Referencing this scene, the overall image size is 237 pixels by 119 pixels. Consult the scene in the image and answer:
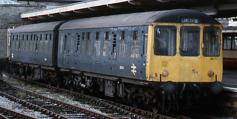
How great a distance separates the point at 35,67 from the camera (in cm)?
2738

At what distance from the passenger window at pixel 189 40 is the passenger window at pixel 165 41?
236 mm

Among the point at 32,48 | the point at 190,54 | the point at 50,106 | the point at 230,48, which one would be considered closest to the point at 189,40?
the point at 190,54

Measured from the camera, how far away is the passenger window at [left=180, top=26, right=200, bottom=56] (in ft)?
51.3

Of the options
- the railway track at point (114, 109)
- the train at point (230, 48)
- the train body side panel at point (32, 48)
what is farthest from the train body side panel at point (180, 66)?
the train at point (230, 48)

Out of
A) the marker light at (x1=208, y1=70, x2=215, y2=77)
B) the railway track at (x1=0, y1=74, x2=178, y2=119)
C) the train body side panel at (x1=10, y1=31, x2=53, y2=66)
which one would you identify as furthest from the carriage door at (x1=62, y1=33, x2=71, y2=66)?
the marker light at (x1=208, y1=70, x2=215, y2=77)

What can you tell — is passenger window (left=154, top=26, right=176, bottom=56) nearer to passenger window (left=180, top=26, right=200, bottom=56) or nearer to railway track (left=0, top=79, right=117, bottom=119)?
passenger window (left=180, top=26, right=200, bottom=56)

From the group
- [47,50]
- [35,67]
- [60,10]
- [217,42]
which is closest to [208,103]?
[217,42]

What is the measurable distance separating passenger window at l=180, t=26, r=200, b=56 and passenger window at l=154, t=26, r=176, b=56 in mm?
236

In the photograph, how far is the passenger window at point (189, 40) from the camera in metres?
15.6

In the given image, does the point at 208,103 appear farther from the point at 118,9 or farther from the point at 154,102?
the point at 118,9

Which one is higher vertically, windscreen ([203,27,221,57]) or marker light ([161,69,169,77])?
windscreen ([203,27,221,57])

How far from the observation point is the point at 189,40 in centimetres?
1577

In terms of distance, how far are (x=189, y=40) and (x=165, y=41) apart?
2.34ft

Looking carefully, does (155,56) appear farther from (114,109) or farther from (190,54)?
(114,109)
